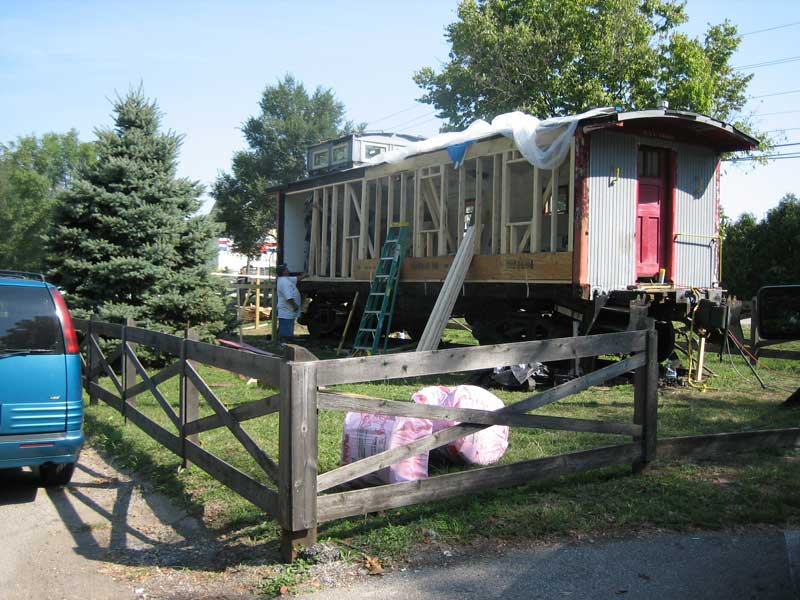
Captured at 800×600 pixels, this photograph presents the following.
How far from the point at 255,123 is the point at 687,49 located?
30036mm

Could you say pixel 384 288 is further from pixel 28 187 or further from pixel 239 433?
pixel 28 187

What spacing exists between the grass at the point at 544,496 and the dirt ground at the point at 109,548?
21cm

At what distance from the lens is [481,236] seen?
12539 millimetres

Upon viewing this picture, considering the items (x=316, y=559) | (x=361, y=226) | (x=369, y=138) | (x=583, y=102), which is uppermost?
(x=583, y=102)

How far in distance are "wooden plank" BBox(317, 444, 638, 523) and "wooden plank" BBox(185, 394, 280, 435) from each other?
2.04ft

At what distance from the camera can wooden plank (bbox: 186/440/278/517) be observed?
13.5 ft

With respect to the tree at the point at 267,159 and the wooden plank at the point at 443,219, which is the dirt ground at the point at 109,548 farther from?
the tree at the point at 267,159

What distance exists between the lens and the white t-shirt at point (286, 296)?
14.4 meters

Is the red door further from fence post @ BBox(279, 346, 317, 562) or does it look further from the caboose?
fence post @ BBox(279, 346, 317, 562)

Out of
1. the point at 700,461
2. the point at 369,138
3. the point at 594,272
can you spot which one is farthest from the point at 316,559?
the point at 369,138

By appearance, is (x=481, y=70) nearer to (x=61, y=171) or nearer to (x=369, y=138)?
(x=369, y=138)

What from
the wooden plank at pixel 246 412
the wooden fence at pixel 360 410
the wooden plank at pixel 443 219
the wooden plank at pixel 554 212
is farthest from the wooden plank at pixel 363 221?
the wooden plank at pixel 246 412

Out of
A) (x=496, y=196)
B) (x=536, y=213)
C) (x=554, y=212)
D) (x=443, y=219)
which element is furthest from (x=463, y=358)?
(x=443, y=219)

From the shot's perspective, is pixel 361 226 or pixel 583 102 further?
pixel 583 102
